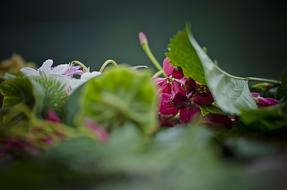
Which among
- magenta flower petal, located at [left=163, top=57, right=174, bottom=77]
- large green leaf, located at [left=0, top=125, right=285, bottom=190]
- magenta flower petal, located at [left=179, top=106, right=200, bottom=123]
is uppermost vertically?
magenta flower petal, located at [left=163, top=57, right=174, bottom=77]

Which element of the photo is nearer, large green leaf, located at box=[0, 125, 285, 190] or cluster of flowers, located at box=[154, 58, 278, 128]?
large green leaf, located at box=[0, 125, 285, 190]

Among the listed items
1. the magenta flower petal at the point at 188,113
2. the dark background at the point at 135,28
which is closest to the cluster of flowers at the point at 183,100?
the magenta flower petal at the point at 188,113

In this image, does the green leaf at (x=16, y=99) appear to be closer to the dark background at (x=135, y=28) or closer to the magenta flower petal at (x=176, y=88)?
the magenta flower petal at (x=176, y=88)

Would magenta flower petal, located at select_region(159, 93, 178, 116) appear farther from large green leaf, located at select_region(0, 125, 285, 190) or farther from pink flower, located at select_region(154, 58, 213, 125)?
large green leaf, located at select_region(0, 125, 285, 190)

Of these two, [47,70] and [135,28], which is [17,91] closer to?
[47,70]

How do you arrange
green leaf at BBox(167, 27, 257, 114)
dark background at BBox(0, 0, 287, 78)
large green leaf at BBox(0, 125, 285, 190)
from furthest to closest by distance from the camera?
dark background at BBox(0, 0, 287, 78) < green leaf at BBox(167, 27, 257, 114) < large green leaf at BBox(0, 125, 285, 190)

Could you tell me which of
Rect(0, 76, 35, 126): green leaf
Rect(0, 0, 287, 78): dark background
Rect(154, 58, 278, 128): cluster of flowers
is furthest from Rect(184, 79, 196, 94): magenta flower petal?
Rect(0, 0, 287, 78): dark background
